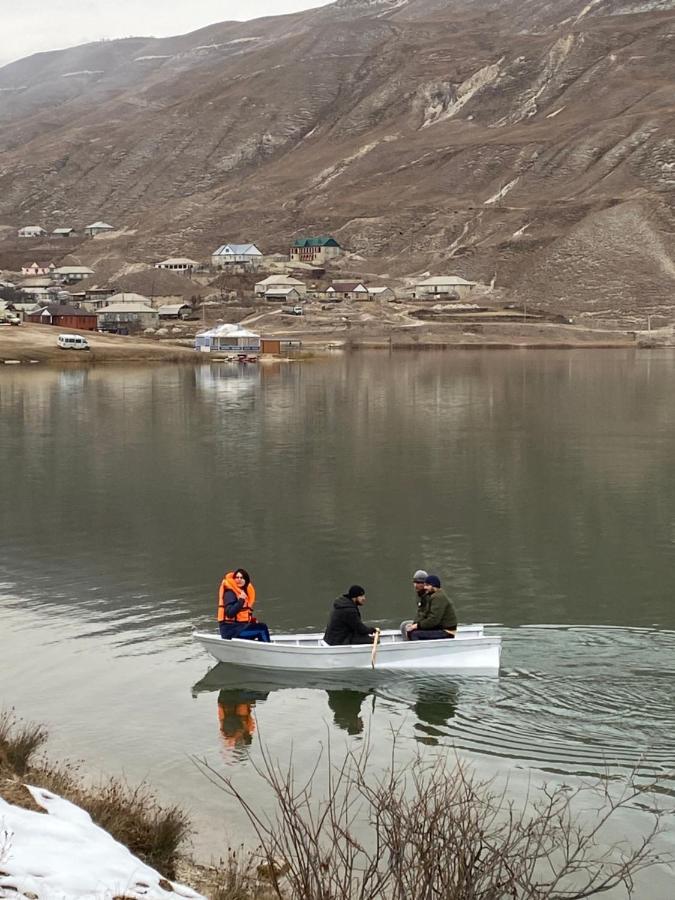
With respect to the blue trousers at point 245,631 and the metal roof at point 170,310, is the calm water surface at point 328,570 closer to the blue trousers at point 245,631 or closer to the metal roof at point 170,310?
the blue trousers at point 245,631

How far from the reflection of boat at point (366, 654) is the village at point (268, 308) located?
8501 centimetres

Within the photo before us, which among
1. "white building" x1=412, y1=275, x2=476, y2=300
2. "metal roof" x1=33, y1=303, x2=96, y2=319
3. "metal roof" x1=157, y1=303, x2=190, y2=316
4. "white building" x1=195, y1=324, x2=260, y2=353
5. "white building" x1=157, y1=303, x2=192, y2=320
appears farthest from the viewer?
"white building" x1=412, y1=275, x2=476, y2=300

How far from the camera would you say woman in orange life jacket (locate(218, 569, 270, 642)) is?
59.5ft

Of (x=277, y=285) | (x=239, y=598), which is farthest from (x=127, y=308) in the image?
(x=239, y=598)

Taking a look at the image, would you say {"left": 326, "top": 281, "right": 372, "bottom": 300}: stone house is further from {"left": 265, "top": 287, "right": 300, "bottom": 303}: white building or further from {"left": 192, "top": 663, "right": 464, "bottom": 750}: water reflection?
{"left": 192, "top": 663, "right": 464, "bottom": 750}: water reflection

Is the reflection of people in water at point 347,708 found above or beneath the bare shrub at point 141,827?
beneath

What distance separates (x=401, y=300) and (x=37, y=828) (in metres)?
149

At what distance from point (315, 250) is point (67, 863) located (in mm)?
182085

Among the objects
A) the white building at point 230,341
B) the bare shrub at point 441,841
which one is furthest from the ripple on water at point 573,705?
the white building at point 230,341

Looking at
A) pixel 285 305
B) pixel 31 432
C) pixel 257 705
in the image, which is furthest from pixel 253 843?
pixel 285 305

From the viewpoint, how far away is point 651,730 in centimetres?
1496

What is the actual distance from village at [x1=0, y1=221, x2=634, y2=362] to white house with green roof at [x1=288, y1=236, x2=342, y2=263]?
0.54ft

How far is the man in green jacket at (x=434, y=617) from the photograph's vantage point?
57.5ft

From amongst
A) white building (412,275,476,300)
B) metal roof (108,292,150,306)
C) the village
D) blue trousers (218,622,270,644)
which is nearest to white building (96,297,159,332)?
the village
